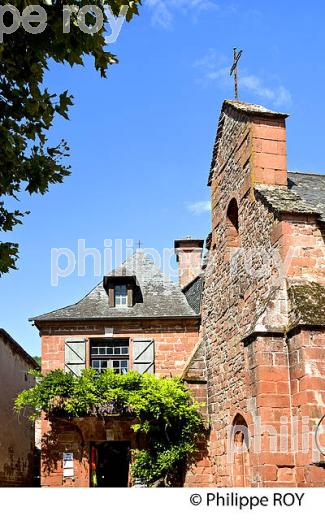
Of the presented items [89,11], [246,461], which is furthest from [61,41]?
[246,461]

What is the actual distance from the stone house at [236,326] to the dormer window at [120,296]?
0.10 feet

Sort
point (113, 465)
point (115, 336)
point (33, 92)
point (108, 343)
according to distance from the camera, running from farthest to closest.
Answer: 1. point (113, 465)
2. point (108, 343)
3. point (115, 336)
4. point (33, 92)

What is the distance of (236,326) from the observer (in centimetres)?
1350

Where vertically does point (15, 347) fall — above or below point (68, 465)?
above

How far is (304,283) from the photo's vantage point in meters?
10.9

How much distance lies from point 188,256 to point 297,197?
419 inches

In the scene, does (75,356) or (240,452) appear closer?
(240,452)

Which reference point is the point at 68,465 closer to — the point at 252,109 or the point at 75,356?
the point at 75,356

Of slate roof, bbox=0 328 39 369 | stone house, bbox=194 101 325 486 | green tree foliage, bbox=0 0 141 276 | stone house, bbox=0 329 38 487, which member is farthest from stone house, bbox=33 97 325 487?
green tree foliage, bbox=0 0 141 276

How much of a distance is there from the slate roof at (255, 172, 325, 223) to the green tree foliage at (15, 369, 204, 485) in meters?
5.45

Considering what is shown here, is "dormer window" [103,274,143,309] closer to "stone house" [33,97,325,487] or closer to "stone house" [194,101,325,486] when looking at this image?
"stone house" [33,97,325,487]

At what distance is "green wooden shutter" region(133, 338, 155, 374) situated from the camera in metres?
18.3

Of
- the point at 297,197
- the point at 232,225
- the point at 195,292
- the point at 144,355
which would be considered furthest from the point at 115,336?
the point at 297,197

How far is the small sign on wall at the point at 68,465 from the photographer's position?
17.2 meters
